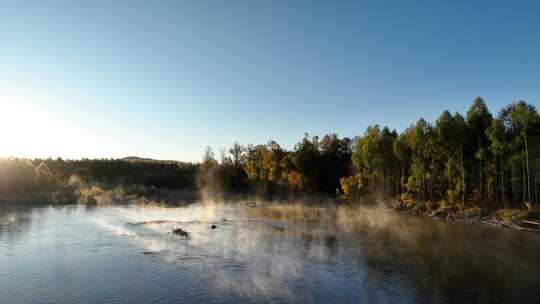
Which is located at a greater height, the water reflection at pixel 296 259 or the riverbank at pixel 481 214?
the riverbank at pixel 481 214

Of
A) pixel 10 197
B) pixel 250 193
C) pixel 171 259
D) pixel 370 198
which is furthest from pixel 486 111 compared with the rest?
pixel 10 197

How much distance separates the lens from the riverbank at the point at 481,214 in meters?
43.3

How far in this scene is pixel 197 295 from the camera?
1841 cm

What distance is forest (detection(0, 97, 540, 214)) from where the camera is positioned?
160 feet

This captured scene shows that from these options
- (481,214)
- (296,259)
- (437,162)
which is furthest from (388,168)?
(296,259)

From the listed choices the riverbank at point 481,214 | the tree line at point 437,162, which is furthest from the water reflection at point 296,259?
the tree line at point 437,162

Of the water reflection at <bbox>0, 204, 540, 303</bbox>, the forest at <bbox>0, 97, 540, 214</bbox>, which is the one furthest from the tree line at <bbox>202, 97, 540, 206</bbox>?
the water reflection at <bbox>0, 204, 540, 303</bbox>

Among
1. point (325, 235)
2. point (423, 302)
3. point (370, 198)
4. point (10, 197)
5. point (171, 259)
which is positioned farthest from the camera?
point (370, 198)

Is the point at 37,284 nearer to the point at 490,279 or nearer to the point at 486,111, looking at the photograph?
the point at 490,279

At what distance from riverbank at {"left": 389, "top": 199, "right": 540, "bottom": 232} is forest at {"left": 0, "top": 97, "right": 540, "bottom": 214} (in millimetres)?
1268

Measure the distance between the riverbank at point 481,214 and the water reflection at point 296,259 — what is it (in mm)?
3600

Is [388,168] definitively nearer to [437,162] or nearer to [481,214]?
[437,162]

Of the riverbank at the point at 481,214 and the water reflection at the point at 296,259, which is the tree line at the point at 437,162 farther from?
the water reflection at the point at 296,259

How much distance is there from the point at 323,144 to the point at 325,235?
68.0 meters
